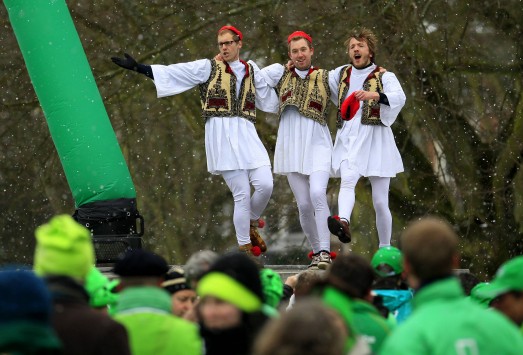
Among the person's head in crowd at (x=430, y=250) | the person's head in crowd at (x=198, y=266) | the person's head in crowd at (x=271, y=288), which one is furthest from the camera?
the person's head in crowd at (x=271, y=288)

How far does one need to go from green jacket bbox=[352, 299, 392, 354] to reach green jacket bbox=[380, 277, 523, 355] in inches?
31.6

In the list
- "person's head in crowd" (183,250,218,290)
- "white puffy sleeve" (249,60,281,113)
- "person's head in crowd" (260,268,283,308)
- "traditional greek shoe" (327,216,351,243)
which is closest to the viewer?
"person's head in crowd" (183,250,218,290)

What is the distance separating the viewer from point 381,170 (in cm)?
1095

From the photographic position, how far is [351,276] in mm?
5246

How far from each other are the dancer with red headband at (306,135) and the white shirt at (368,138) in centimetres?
9

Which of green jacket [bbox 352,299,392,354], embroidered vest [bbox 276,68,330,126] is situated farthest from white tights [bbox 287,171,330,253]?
green jacket [bbox 352,299,392,354]

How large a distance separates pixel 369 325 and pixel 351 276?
0.19 m

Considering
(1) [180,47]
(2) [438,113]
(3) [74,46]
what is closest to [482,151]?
(2) [438,113]

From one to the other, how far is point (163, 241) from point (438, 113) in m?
4.31

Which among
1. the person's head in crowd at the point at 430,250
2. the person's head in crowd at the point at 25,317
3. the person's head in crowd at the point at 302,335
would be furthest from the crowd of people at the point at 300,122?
the person's head in crowd at the point at 302,335

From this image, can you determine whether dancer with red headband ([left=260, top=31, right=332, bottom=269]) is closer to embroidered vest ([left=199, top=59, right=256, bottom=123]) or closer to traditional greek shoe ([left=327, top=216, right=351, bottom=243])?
embroidered vest ([left=199, top=59, right=256, bottom=123])

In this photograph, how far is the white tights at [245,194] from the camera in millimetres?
10805

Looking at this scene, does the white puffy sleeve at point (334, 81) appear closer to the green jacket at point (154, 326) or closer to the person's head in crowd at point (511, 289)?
the person's head in crowd at point (511, 289)

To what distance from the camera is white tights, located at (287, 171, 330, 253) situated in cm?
1079
